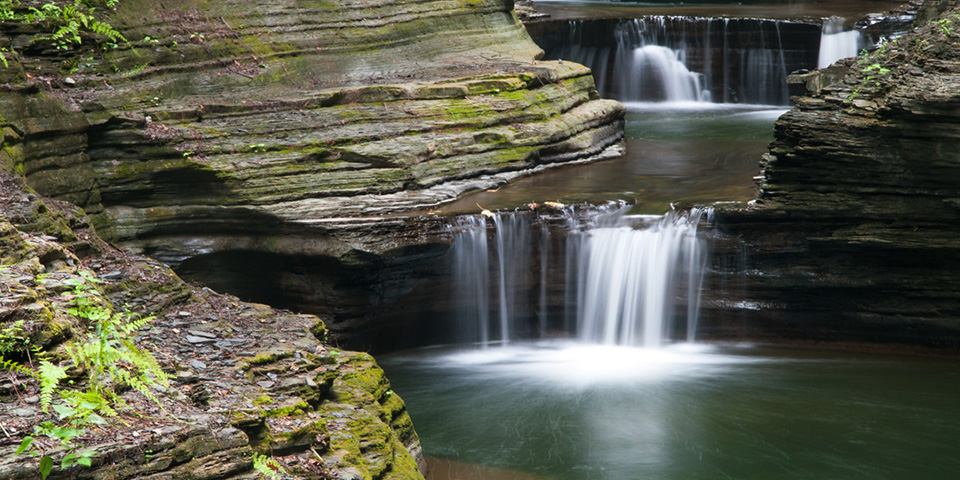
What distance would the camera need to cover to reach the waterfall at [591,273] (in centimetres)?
1059

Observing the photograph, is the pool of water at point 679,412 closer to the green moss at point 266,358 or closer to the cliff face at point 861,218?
the cliff face at point 861,218

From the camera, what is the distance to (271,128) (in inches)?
432

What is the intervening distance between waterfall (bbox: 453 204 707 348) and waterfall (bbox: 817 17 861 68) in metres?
9.20

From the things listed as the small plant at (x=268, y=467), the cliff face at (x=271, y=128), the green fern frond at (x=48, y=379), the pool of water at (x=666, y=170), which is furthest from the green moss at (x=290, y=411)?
the pool of water at (x=666, y=170)

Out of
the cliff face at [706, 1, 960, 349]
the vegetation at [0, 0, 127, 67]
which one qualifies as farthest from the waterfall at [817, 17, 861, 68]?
the vegetation at [0, 0, 127, 67]

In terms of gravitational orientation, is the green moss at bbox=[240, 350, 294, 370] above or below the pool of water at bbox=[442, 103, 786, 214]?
below

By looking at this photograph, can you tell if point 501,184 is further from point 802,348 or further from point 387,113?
point 802,348

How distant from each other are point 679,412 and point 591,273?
2.34 meters

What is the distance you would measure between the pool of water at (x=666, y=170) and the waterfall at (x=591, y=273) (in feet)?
1.27

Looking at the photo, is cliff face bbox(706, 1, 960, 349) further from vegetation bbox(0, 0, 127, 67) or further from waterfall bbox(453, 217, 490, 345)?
vegetation bbox(0, 0, 127, 67)

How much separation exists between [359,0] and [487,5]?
256cm

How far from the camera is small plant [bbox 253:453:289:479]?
502 centimetres

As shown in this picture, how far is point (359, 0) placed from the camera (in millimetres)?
13461

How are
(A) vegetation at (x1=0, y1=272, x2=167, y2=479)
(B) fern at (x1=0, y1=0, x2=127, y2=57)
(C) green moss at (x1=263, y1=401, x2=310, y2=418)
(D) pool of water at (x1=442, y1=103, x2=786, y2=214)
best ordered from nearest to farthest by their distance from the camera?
(A) vegetation at (x1=0, y1=272, x2=167, y2=479) → (C) green moss at (x1=263, y1=401, x2=310, y2=418) → (B) fern at (x1=0, y1=0, x2=127, y2=57) → (D) pool of water at (x1=442, y1=103, x2=786, y2=214)
